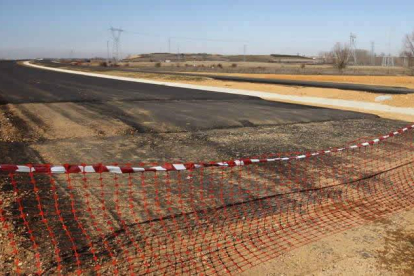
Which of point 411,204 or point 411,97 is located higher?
point 411,97

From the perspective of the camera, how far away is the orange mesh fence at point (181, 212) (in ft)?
17.9

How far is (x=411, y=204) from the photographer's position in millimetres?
8070

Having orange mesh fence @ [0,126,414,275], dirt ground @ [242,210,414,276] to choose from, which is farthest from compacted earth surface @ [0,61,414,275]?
A: orange mesh fence @ [0,126,414,275]

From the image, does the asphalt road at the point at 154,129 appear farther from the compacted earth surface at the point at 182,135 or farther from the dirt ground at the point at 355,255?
the dirt ground at the point at 355,255

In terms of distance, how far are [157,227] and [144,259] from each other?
1.04 meters

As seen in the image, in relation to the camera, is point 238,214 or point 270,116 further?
point 270,116

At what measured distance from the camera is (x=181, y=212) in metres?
7.14

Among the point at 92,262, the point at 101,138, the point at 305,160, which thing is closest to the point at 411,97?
the point at 305,160

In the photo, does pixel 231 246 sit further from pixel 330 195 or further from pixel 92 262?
pixel 330 195

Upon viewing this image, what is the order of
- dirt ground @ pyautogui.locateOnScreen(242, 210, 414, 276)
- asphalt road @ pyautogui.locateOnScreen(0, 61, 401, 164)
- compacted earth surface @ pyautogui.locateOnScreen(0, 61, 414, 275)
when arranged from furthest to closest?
asphalt road @ pyautogui.locateOnScreen(0, 61, 401, 164), compacted earth surface @ pyautogui.locateOnScreen(0, 61, 414, 275), dirt ground @ pyautogui.locateOnScreen(242, 210, 414, 276)

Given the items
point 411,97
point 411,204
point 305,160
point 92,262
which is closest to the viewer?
point 92,262

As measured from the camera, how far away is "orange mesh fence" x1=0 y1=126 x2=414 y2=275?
5441 millimetres

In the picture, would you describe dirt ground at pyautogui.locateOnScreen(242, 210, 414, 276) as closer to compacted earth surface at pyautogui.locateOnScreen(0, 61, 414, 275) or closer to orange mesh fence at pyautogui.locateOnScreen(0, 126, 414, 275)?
compacted earth surface at pyautogui.locateOnScreen(0, 61, 414, 275)

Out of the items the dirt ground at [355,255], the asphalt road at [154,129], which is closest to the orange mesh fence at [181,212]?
the dirt ground at [355,255]
